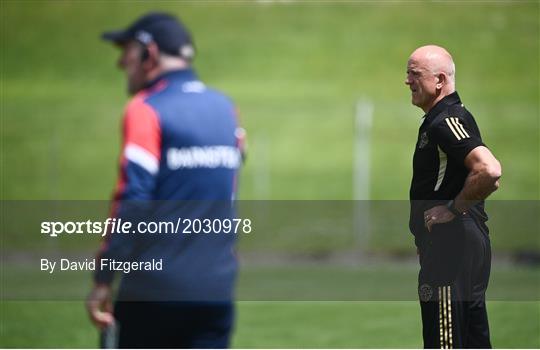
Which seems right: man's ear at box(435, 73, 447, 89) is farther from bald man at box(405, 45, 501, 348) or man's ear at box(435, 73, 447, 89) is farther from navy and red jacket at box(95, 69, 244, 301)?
navy and red jacket at box(95, 69, 244, 301)

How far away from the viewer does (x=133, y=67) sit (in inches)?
189

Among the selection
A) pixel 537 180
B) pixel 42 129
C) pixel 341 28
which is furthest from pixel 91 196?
pixel 341 28

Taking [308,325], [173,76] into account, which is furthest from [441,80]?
[308,325]

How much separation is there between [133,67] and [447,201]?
1.67m

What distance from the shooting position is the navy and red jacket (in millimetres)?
4512

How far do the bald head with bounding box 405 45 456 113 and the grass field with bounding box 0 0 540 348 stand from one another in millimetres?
8378

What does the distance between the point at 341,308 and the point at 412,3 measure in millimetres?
34533

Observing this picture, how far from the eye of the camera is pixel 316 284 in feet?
52.1

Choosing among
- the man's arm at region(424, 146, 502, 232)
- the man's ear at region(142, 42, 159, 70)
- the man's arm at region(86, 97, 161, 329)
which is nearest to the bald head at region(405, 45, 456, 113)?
the man's arm at region(424, 146, 502, 232)

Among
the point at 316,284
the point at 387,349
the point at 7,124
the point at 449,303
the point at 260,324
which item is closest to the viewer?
the point at 449,303

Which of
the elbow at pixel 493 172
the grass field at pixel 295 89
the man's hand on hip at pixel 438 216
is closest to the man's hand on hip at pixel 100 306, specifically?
the man's hand on hip at pixel 438 216

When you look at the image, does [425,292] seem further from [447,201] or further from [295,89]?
[295,89]

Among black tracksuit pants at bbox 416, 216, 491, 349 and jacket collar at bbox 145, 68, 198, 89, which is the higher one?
jacket collar at bbox 145, 68, 198, 89

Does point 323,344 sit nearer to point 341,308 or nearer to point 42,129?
point 341,308
